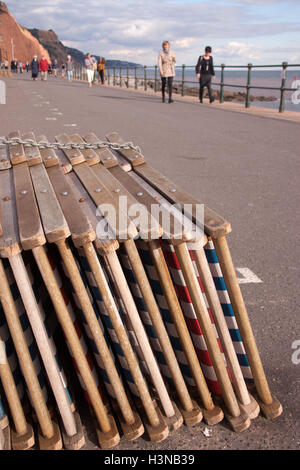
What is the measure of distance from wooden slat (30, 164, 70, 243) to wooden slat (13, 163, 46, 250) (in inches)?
0.9

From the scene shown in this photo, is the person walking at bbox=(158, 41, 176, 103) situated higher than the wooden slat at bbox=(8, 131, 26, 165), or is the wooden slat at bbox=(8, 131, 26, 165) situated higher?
the person walking at bbox=(158, 41, 176, 103)

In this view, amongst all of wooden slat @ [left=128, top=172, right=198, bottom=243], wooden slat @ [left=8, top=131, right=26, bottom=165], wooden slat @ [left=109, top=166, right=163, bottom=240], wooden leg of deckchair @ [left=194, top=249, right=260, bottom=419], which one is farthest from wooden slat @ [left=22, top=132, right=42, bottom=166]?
wooden leg of deckchair @ [left=194, top=249, right=260, bottom=419]

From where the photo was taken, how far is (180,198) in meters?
2.23

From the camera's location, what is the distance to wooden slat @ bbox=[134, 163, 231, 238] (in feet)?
6.22

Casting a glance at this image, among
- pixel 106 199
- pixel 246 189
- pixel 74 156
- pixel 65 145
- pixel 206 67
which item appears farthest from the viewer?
pixel 206 67

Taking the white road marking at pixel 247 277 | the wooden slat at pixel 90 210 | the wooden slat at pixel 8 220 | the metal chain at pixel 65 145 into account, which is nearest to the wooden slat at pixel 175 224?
the wooden slat at pixel 90 210

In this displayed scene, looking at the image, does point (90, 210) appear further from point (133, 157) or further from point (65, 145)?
point (65, 145)

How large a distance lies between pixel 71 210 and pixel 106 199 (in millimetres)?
209

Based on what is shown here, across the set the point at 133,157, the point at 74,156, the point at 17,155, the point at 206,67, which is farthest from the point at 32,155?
the point at 206,67

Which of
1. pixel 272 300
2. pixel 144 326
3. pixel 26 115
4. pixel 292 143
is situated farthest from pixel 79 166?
pixel 26 115

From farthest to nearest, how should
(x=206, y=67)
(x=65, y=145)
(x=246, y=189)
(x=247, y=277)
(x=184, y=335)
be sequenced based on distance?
(x=206, y=67) → (x=246, y=189) → (x=247, y=277) → (x=65, y=145) → (x=184, y=335)

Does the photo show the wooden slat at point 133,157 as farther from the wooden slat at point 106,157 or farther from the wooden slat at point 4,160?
the wooden slat at point 4,160

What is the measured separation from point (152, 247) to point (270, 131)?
9.99 m

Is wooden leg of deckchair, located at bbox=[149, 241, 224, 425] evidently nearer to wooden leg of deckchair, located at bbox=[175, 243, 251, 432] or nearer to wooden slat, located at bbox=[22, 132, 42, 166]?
wooden leg of deckchair, located at bbox=[175, 243, 251, 432]
